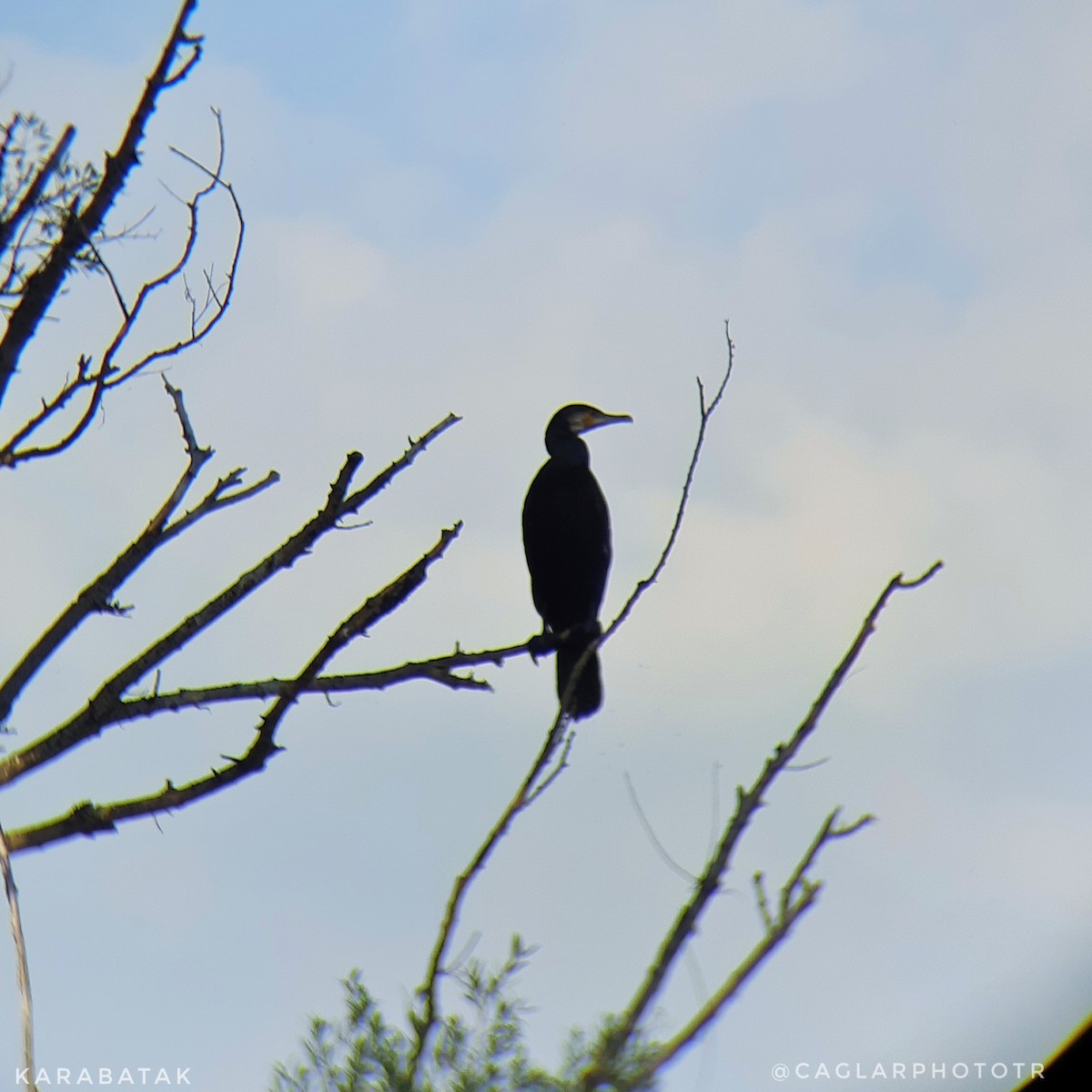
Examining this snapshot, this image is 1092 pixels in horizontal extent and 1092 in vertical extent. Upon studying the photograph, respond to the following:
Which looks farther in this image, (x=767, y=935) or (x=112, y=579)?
(x=112, y=579)

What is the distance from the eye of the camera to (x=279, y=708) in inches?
120

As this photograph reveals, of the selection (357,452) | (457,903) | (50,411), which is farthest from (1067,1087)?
(50,411)

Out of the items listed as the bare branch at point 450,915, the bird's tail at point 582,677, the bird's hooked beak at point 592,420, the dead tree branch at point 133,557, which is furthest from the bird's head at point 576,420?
the bare branch at point 450,915

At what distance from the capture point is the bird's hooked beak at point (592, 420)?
5.96 meters

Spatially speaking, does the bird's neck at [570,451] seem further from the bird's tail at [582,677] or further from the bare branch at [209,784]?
the bare branch at [209,784]

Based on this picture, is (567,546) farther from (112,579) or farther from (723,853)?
(723,853)

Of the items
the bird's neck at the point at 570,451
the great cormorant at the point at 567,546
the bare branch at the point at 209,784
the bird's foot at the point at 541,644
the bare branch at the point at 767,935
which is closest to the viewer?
the bare branch at the point at 767,935

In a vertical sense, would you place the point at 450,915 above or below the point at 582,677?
below

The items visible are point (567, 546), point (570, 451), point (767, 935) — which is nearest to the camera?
point (767, 935)

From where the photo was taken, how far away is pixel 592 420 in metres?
5.99

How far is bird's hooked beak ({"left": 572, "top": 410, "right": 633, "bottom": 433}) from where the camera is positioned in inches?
235

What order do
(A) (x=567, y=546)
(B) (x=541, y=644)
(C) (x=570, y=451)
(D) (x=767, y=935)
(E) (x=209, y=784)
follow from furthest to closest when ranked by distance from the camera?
(C) (x=570, y=451), (A) (x=567, y=546), (B) (x=541, y=644), (E) (x=209, y=784), (D) (x=767, y=935)

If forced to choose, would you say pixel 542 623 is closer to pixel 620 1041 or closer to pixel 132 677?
pixel 132 677

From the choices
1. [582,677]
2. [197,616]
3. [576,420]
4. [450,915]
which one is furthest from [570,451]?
[450,915]
